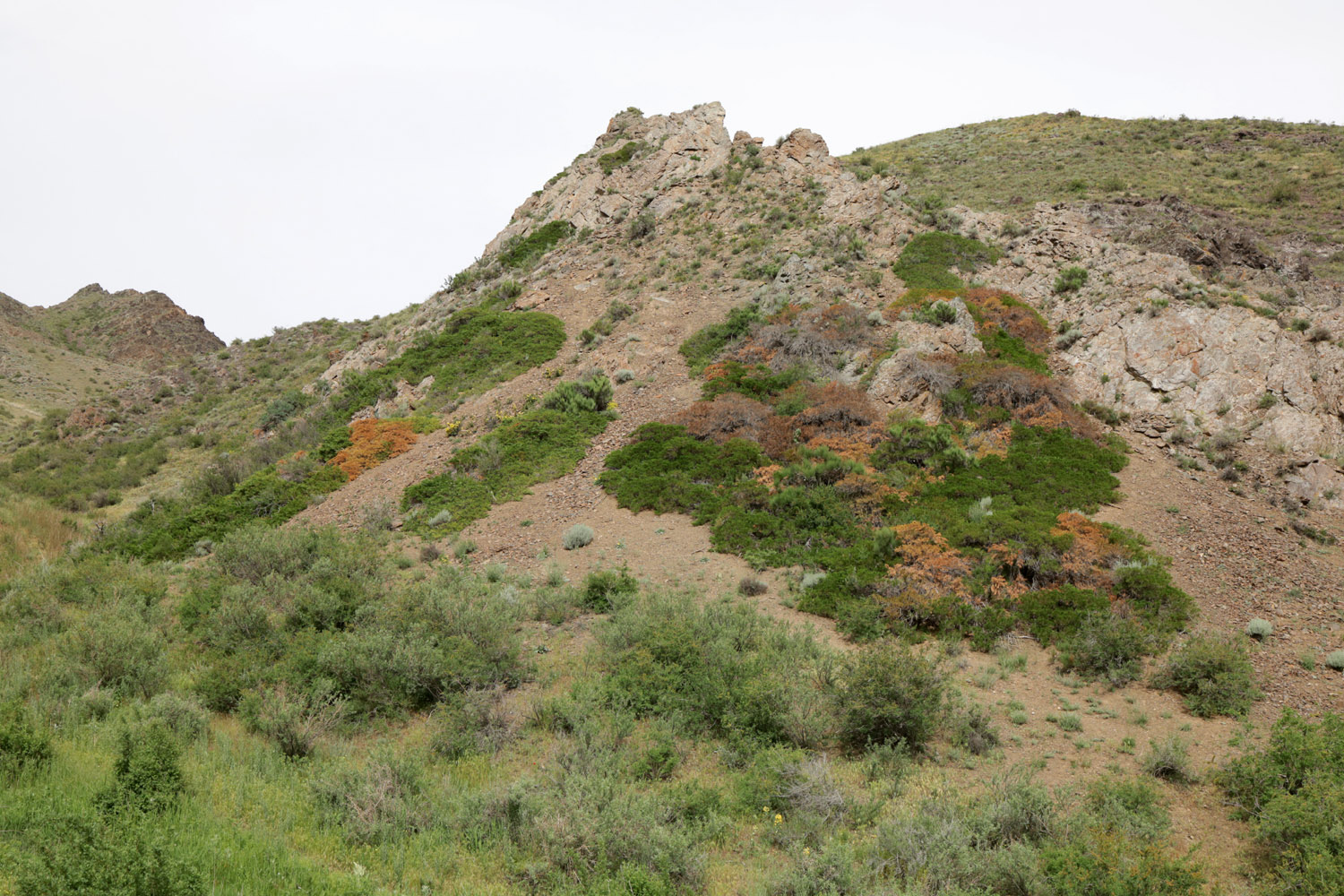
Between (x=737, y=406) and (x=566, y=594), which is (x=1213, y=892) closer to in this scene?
(x=566, y=594)

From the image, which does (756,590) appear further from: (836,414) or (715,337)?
(715,337)

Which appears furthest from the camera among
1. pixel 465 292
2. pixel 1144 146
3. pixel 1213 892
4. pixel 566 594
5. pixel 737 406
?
pixel 1144 146

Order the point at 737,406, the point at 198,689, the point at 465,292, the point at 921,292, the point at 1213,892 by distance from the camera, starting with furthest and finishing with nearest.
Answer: the point at 465,292 < the point at 921,292 < the point at 737,406 < the point at 198,689 < the point at 1213,892

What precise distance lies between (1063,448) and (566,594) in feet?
37.2

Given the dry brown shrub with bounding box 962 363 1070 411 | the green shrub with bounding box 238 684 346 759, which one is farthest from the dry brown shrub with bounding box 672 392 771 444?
the green shrub with bounding box 238 684 346 759

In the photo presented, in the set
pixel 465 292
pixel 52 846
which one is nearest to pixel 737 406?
pixel 52 846

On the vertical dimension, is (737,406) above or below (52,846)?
above

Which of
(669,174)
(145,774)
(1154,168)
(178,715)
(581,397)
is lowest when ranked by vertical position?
(178,715)

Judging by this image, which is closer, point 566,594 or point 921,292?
point 566,594

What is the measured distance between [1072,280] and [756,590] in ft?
54.5

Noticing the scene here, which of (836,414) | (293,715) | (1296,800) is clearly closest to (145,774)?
(293,715)

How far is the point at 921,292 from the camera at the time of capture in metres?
20.0

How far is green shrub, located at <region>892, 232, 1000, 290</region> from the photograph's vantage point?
21438mm

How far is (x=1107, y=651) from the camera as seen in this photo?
9.12 metres
